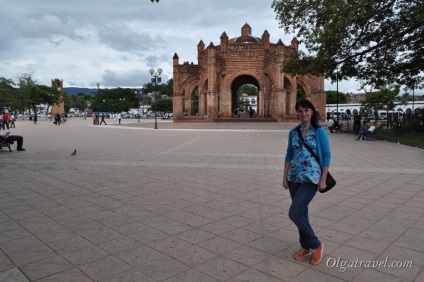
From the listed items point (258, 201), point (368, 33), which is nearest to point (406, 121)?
point (368, 33)

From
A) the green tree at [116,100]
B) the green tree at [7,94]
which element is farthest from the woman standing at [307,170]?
the green tree at [116,100]

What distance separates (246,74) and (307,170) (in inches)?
1360

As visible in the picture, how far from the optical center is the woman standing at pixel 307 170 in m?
3.21

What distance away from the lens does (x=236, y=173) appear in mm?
7980

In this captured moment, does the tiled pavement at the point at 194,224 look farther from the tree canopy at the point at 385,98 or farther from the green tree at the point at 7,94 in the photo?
the green tree at the point at 7,94

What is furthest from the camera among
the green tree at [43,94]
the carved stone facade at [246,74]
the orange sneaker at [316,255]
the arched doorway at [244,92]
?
the green tree at [43,94]

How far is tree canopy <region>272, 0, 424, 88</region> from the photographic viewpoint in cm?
1450

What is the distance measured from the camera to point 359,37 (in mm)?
17172

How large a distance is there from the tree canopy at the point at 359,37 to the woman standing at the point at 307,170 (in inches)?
479

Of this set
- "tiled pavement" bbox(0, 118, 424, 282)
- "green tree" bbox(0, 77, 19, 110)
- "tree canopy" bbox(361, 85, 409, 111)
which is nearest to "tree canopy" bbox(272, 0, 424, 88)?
"tiled pavement" bbox(0, 118, 424, 282)

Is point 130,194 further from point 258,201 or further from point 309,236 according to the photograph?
point 309,236

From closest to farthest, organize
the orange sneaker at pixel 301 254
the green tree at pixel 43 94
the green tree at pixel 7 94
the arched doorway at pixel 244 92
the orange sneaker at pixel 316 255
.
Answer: the orange sneaker at pixel 316 255
the orange sneaker at pixel 301 254
the arched doorway at pixel 244 92
the green tree at pixel 7 94
the green tree at pixel 43 94

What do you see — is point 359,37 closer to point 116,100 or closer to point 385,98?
point 385,98

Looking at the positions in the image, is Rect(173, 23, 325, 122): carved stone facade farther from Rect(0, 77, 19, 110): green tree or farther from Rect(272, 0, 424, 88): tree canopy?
Rect(0, 77, 19, 110): green tree
